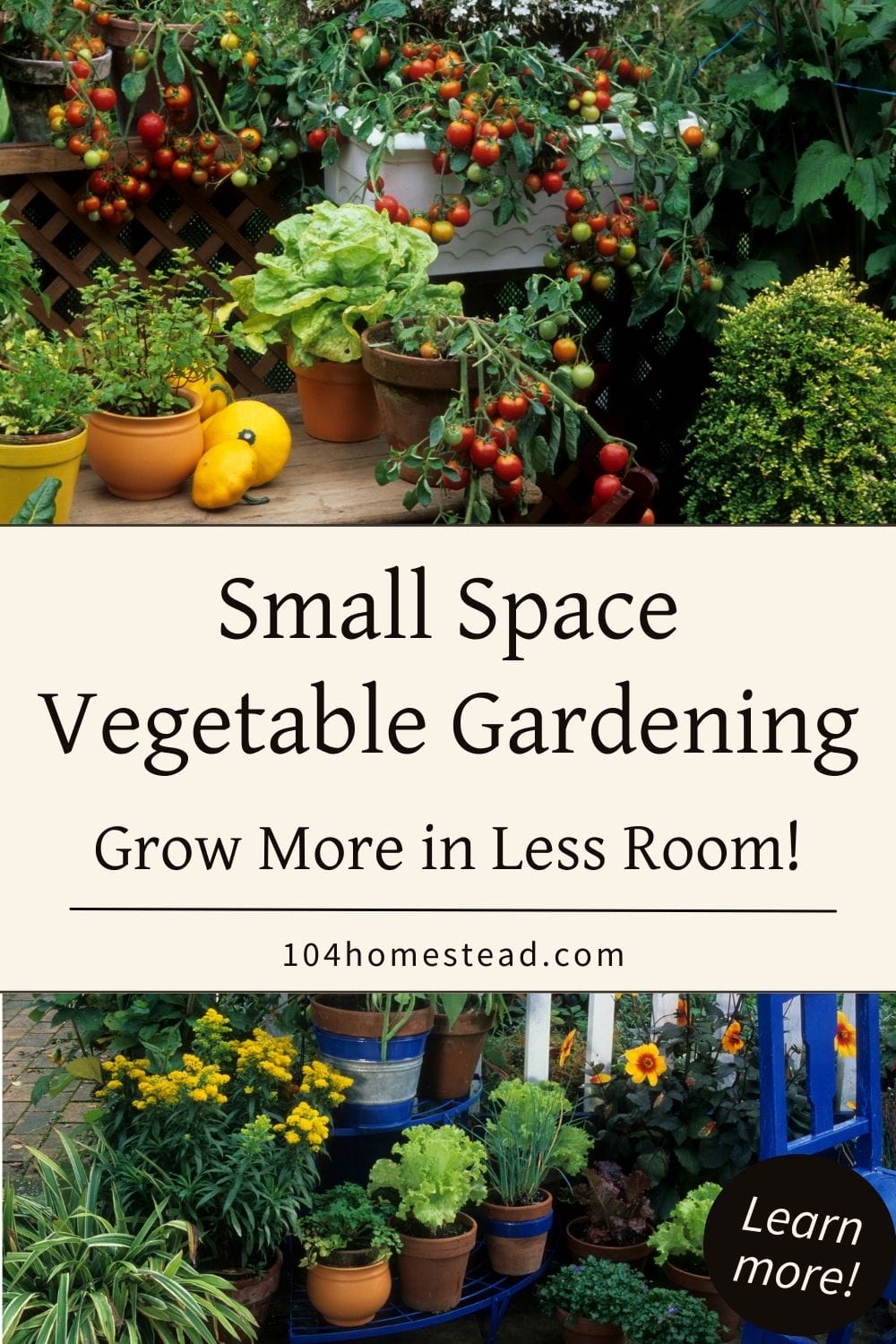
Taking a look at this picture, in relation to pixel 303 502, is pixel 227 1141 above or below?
below

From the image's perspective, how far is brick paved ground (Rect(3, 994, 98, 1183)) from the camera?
9.87 ft

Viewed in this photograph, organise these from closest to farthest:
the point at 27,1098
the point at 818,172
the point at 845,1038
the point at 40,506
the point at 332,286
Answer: the point at 40,506
the point at 332,286
the point at 845,1038
the point at 27,1098
the point at 818,172

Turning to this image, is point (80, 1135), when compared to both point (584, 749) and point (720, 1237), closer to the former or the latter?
point (720, 1237)

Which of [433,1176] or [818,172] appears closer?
[433,1176]

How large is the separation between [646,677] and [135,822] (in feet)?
1.49

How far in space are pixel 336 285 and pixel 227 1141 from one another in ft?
4.64

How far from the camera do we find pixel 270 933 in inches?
53.6

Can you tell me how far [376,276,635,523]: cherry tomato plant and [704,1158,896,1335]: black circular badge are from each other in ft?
3.95

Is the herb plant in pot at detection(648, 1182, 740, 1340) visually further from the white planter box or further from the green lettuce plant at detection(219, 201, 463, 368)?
the white planter box

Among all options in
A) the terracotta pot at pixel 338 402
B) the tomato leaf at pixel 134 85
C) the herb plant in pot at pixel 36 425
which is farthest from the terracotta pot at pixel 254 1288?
the tomato leaf at pixel 134 85

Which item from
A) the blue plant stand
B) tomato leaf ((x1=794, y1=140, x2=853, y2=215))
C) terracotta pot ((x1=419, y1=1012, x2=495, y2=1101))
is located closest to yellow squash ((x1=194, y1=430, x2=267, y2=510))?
terracotta pot ((x1=419, y1=1012, x2=495, y2=1101))

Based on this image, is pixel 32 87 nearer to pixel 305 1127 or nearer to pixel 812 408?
pixel 812 408

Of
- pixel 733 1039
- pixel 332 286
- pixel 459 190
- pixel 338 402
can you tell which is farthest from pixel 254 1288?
pixel 459 190

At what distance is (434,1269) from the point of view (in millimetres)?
2496
